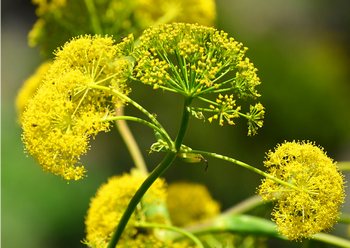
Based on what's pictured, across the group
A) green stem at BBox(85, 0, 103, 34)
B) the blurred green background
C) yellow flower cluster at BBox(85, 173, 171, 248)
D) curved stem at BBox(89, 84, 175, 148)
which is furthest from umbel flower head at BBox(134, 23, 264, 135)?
the blurred green background

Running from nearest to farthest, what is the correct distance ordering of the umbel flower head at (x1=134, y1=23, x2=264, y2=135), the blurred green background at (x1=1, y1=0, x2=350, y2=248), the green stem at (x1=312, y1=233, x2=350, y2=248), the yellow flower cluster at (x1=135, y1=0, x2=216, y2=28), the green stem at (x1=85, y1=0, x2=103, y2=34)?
the umbel flower head at (x1=134, y1=23, x2=264, y2=135), the green stem at (x1=312, y1=233, x2=350, y2=248), the green stem at (x1=85, y1=0, x2=103, y2=34), the yellow flower cluster at (x1=135, y1=0, x2=216, y2=28), the blurred green background at (x1=1, y1=0, x2=350, y2=248)

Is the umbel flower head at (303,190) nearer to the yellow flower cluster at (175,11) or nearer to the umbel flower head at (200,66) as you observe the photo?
the umbel flower head at (200,66)

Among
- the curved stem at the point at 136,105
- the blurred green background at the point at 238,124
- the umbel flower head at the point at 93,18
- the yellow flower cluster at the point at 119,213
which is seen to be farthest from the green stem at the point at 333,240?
the blurred green background at the point at 238,124

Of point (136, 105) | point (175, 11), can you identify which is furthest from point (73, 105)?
point (175, 11)

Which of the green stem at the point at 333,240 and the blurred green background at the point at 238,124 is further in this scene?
the blurred green background at the point at 238,124

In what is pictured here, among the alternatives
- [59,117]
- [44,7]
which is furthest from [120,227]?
[44,7]

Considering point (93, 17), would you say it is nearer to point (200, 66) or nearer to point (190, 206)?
point (190, 206)

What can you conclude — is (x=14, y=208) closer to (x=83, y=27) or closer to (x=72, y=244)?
(x=72, y=244)

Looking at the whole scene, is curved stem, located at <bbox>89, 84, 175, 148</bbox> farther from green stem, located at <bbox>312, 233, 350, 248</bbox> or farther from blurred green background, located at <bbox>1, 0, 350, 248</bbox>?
blurred green background, located at <bbox>1, 0, 350, 248</bbox>
